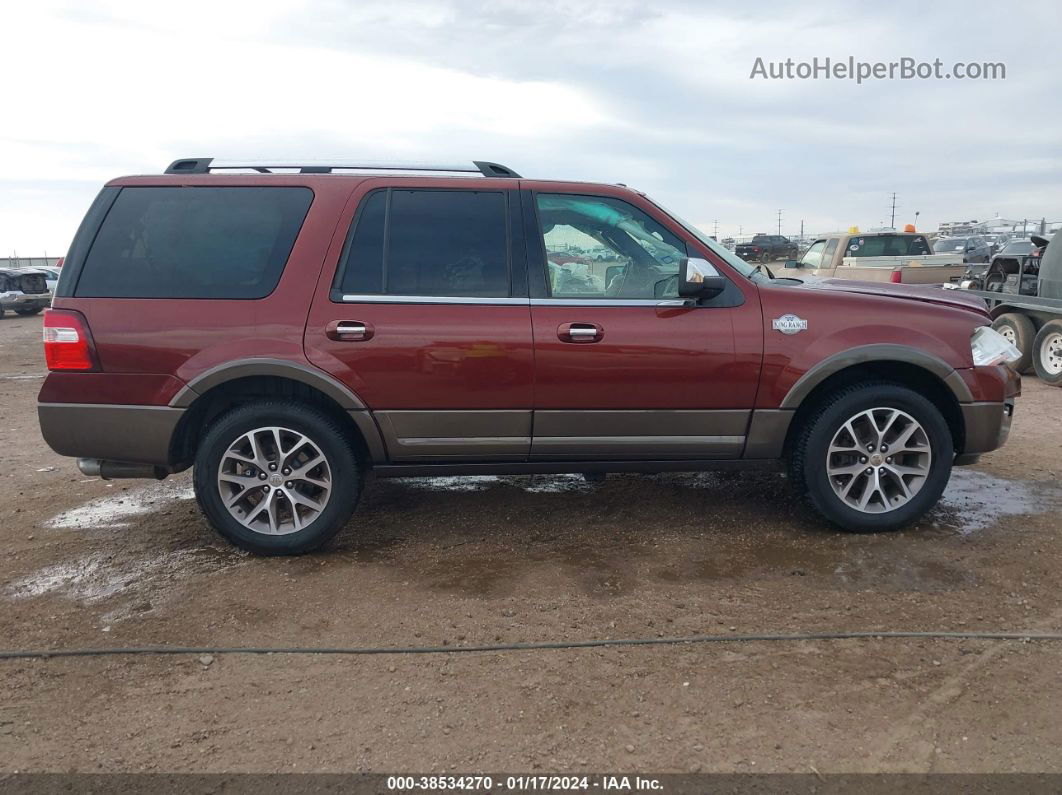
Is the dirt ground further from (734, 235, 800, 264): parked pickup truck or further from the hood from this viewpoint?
(734, 235, 800, 264): parked pickup truck

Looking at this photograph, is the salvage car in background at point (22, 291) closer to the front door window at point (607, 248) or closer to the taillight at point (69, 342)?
the taillight at point (69, 342)

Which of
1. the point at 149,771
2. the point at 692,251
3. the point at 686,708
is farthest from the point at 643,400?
the point at 149,771

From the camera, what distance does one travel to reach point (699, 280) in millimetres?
3912

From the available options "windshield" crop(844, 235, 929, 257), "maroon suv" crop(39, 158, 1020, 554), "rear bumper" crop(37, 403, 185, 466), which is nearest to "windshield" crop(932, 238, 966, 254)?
"windshield" crop(844, 235, 929, 257)

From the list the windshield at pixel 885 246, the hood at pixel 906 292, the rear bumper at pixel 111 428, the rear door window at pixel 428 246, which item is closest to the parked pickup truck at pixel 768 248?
the windshield at pixel 885 246

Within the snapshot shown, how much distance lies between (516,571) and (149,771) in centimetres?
187

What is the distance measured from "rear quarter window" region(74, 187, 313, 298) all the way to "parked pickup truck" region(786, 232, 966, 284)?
38.4 feet

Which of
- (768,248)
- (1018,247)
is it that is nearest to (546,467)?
(1018,247)

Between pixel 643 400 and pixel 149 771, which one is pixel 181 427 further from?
pixel 643 400

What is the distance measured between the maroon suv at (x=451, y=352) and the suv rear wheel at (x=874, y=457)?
12 mm

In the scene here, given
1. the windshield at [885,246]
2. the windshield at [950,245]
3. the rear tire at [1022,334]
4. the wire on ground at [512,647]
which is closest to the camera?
the wire on ground at [512,647]

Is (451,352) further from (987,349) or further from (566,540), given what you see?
(987,349)

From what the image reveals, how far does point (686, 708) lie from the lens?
2738mm

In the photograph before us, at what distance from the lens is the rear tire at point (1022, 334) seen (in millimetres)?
9734
